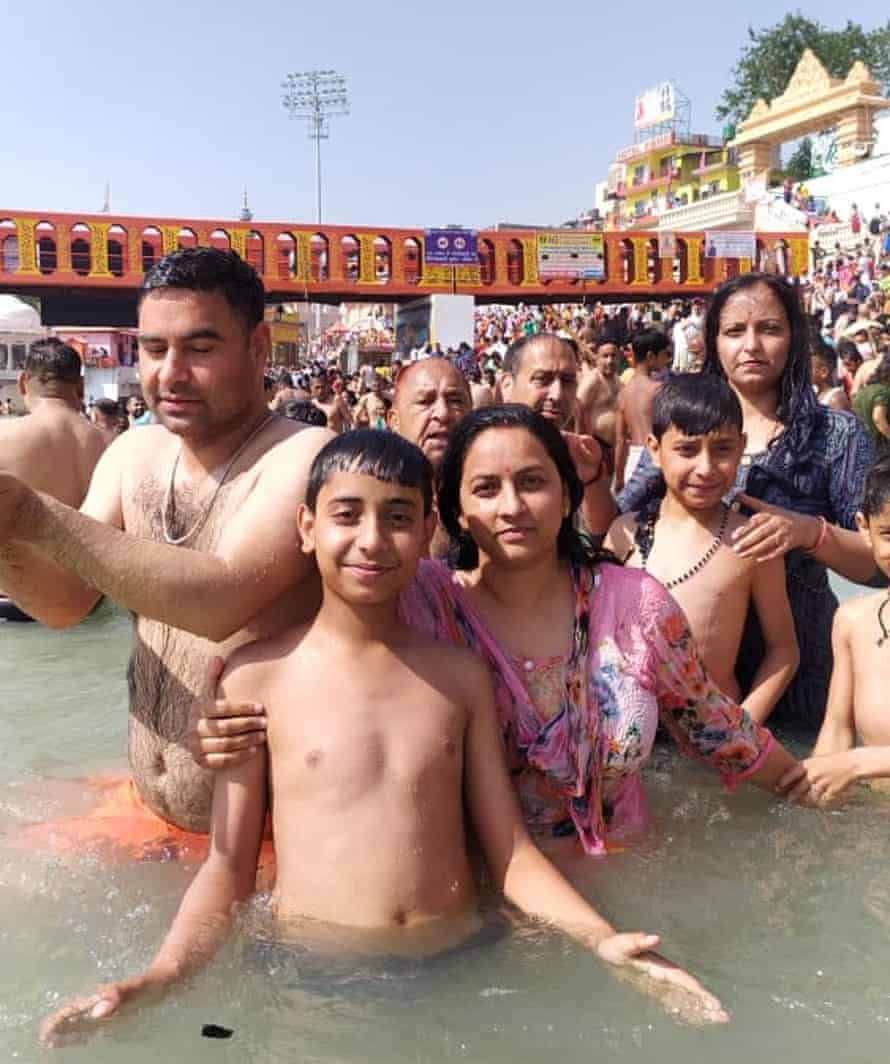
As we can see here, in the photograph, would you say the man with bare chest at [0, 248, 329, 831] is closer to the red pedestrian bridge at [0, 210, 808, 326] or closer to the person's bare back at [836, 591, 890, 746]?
the person's bare back at [836, 591, 890, 746]

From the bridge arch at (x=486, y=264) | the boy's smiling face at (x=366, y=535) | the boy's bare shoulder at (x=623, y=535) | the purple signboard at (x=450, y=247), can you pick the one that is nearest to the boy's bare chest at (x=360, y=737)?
the boy's smiling face at (x=366, y=535)

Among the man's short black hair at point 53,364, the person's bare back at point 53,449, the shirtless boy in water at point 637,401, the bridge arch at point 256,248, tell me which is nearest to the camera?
the person's bare back at point 53,449

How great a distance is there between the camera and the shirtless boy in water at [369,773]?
2246 mm

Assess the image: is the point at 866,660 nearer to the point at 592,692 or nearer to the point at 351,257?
the point at 592,692

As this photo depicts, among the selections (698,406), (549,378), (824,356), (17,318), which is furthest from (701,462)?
(17,318)

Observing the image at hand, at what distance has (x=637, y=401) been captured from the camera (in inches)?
276

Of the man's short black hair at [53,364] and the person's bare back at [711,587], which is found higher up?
the man's short black hair at [53,364]

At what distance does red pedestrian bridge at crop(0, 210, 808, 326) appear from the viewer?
2577cm

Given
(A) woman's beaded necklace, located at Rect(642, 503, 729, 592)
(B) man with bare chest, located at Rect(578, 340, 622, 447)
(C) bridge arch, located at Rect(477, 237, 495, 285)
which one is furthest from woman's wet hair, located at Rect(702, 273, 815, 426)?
(C) bridge arch, located at Rect(477, 237, 495, 285)

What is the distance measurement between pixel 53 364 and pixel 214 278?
4462 mm

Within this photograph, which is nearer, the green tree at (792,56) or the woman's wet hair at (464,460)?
the woman's wet hair at (464,460)

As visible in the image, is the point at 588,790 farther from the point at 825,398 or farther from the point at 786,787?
the point at 825,398

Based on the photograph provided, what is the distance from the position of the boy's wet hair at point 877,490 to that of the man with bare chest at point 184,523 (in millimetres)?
1599

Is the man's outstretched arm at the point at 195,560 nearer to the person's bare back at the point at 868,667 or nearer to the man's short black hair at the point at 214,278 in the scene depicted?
the man's short black hair at the point at 214,278
